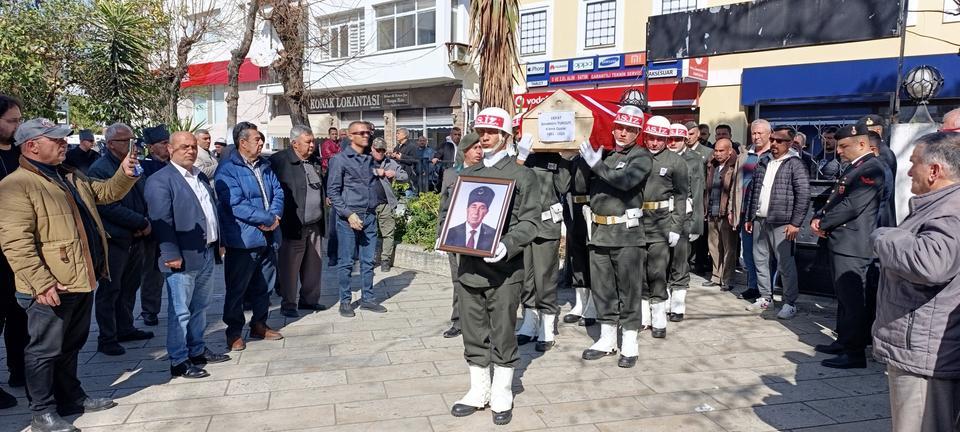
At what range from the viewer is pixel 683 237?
23.2ft

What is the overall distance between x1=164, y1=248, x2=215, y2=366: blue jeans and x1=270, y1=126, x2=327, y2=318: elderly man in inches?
63.4

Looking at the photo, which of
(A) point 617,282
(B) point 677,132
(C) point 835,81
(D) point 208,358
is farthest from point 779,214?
(C) point 835,81

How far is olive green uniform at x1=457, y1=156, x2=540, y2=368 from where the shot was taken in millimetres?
4352

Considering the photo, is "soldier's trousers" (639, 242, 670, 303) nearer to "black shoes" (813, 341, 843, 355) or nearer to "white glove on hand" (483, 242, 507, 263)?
"black shoes" (813, 341, 843, 355)

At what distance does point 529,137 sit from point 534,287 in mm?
1706

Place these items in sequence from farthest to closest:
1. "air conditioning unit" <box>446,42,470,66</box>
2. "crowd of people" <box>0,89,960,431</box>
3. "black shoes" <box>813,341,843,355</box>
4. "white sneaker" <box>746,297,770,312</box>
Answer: "air conditioning unit" <box>446,42,470,66</box> < "white sneaker" <box>746,297,770,312</box> < "black shoes" <box>813,341,843,355</box> < "crowd of people" <box>0,89,960,431</box>

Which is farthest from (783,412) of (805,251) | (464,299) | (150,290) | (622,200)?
(150,290)

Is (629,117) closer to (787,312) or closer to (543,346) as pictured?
(543,346)

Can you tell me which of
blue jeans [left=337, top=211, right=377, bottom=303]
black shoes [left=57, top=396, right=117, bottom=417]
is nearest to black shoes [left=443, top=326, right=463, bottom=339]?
blue jeans [left=337, top=211, right=377, bottom=303]

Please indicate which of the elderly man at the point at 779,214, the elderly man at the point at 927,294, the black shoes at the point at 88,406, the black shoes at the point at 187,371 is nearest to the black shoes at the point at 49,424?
the black shoes at the point at 88,406

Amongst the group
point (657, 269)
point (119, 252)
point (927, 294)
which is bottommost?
point (657, 269)

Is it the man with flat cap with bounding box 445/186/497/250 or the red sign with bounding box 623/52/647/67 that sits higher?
the red sign with bounding box 623/52/647/67

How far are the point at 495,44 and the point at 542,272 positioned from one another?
4.12m

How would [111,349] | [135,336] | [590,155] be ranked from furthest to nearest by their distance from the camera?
1. [135,336]
2. [111,349]
3. [590,155]
